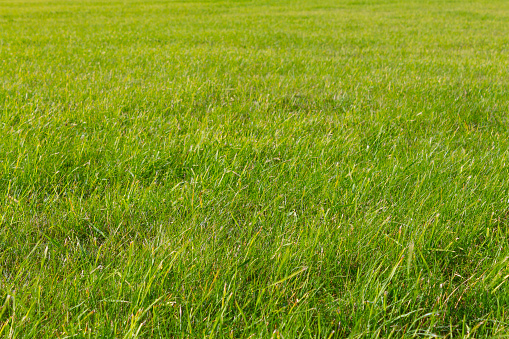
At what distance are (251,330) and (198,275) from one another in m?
0.31

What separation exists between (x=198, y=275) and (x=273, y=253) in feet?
1.08

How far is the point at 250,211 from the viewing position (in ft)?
6.83

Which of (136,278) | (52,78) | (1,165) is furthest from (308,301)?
(52,78)

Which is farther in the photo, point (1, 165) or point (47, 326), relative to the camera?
point (1, 165)

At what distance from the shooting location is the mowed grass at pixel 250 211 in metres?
1.38

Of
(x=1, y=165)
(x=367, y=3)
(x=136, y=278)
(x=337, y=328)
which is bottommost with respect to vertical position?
(x=337, y=328)

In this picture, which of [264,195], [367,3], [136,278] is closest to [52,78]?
→ [264,195]

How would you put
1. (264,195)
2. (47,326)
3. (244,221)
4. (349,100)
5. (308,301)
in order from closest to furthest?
(47,326) < (308,301) < (244,221) < (264,195) < (349,100)

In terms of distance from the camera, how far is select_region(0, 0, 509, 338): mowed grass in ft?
4.53

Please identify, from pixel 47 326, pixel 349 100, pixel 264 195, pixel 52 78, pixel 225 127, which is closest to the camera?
pixel 47 326

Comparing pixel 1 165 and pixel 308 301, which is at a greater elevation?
pixel 1 165

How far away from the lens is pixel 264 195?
7.27 ft

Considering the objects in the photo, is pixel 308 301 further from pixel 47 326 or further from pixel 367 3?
pixel 367 3

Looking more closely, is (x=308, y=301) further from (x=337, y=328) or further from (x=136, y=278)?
(x=136, y=278)
